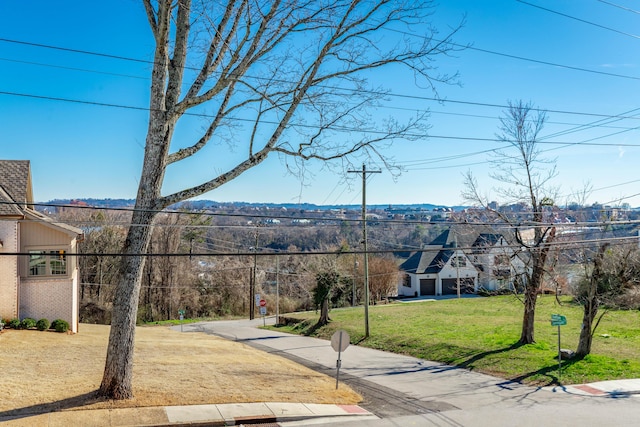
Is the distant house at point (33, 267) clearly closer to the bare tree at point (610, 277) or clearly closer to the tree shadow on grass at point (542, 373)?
the tree shadow on grass at point (542, 373)

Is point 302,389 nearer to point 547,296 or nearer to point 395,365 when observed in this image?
point 395,365

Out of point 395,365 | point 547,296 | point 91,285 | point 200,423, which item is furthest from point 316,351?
point 91,285

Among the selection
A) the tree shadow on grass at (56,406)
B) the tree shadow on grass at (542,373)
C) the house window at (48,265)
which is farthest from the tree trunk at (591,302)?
the house window at (48,265)

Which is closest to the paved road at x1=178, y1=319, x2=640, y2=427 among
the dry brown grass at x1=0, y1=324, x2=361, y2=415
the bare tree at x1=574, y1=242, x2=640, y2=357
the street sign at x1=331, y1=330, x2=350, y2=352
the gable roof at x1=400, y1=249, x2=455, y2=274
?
the dry brown grass at x1=0, y1=324, x2=361, y2=415

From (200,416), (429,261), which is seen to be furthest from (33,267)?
(429,261)

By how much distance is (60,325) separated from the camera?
83.6 feet

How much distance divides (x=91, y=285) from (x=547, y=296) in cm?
4526

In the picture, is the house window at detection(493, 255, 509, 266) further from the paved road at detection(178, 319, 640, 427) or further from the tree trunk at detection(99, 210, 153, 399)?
the tree trunk at detection(99, 210, 153, 399)

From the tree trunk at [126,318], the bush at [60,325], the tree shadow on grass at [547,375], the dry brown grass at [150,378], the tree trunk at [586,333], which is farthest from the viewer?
the bush at [60,325]

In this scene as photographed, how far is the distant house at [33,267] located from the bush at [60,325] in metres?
0.37

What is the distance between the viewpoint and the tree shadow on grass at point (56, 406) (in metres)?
12.1

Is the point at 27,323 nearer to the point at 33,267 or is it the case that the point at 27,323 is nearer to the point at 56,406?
the point at 33,267

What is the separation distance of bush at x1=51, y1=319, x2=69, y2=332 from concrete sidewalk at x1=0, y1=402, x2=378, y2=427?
14.5 meters

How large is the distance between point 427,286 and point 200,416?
177ft
